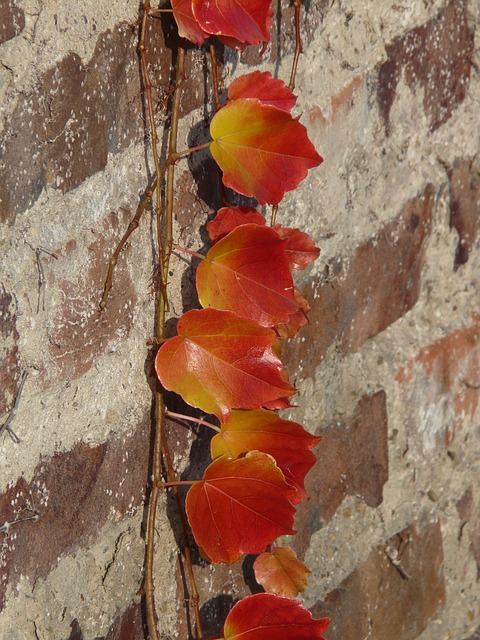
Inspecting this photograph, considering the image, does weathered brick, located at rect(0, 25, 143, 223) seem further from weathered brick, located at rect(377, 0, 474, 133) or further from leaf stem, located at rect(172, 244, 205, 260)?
weathered brick, located at rect(377, 0, 474, 133)

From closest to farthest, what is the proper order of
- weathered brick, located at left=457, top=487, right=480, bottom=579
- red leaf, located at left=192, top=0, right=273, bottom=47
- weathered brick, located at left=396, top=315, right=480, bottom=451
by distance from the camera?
red leaf, located at left=192, top=0, right=273, bottom=47, weathered brick, located at left=396, top=315, right=480, bottom=451, weathered brick, located at left=457, top=487, right=480, bottom=579

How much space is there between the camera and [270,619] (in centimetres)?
79

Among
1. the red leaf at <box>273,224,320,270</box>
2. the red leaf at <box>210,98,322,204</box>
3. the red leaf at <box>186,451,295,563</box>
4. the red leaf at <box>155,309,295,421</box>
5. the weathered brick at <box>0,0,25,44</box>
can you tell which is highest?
the weathered brick at <box>0,0,25,44</box>

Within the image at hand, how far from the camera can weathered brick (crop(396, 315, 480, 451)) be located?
114 cm

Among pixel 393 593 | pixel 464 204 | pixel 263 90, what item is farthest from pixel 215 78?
pixel 393 593

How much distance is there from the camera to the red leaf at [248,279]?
2.47 ft

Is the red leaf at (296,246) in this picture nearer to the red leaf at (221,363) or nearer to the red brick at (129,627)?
the red leaf at (221,363)

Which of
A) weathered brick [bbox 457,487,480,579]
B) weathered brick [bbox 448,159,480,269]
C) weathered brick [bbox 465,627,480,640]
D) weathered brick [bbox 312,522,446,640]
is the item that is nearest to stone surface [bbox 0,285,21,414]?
weathered brick [bbox 312,522,446,640]

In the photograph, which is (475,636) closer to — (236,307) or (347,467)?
(347,467)

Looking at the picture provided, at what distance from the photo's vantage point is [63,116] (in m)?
0.66

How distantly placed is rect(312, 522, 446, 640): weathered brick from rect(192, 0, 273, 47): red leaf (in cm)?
63

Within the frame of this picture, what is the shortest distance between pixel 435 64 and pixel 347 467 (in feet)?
1.58

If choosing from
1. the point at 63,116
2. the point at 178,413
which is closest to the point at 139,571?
the point at 178,413

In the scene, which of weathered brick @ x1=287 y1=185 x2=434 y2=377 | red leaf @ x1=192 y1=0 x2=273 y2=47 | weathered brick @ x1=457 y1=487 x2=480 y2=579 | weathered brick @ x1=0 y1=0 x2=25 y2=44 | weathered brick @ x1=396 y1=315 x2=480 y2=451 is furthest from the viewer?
weathered brick @ x1=457 y1=487 x2=480 y2=579
